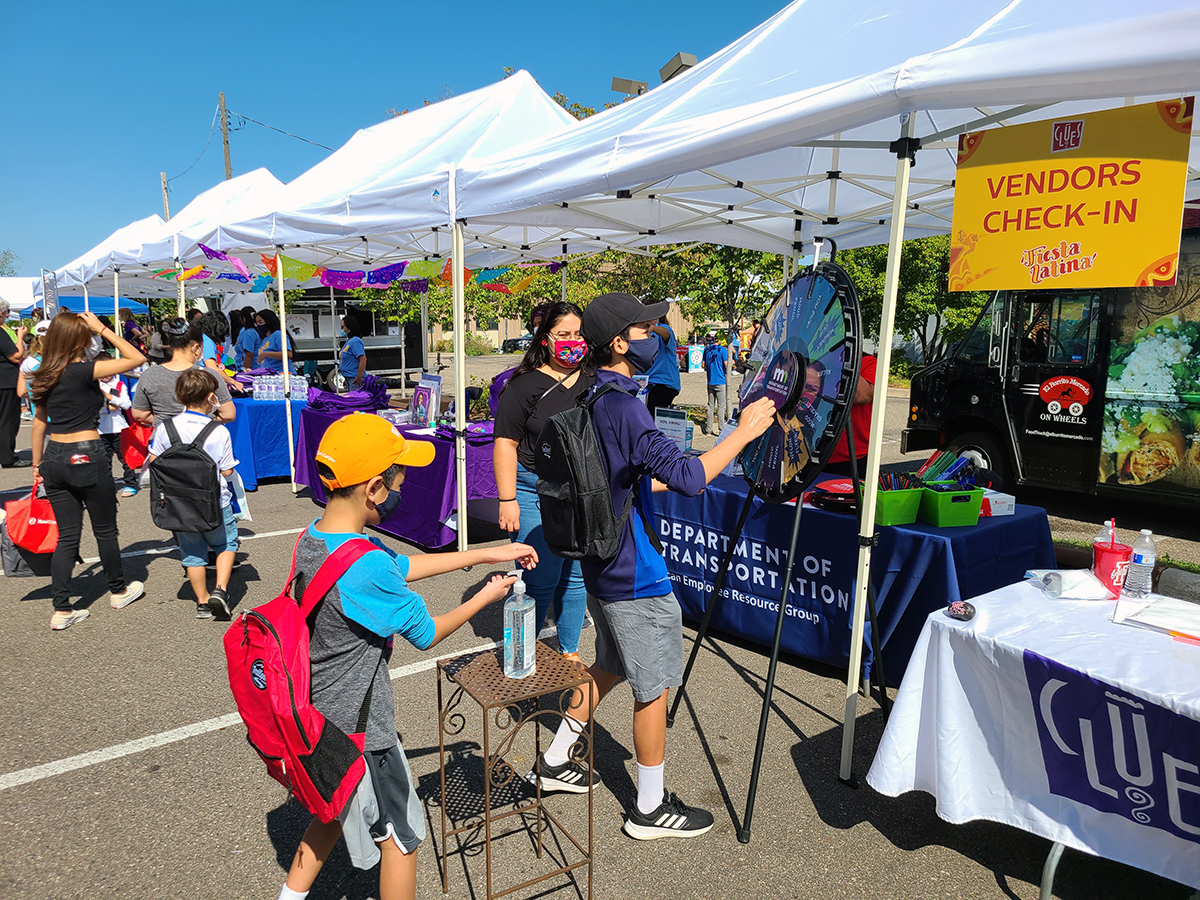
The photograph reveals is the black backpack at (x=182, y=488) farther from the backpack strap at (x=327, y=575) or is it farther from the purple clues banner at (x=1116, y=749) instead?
the purple clues banner at (x=1116, y=749)

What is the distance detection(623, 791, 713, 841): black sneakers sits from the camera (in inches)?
105

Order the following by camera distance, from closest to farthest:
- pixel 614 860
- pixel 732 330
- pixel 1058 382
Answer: pixel 614 860 < pixel 1058 382 < pixel 732 330

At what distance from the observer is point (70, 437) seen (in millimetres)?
4430

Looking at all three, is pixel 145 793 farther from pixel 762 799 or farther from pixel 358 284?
pixel 358 284

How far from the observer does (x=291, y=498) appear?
819 cm

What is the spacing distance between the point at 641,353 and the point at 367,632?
1240mm

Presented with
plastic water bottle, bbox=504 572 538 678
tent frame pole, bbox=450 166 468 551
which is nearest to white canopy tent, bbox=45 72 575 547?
tent frame pole, bbox=450 166 468 551

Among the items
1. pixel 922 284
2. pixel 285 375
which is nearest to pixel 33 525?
pixel 285 375

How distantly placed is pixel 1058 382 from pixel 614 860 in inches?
262

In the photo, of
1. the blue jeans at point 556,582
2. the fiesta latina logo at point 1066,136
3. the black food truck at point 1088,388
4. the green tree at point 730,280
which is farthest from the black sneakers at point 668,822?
the green tree at point 730,280

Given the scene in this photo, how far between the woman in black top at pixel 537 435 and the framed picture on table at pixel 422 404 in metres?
3.37

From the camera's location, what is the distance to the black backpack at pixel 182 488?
14.7ft

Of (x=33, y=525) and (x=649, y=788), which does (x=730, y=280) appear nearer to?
(x=33, y=525)

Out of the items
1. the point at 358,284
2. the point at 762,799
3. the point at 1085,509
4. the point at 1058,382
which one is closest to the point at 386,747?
the point at 762,799
